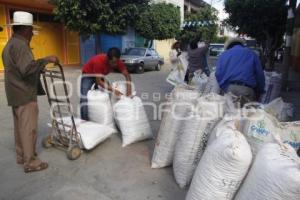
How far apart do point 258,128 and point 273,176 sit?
2.48 ft

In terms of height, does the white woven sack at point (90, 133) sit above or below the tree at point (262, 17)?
below

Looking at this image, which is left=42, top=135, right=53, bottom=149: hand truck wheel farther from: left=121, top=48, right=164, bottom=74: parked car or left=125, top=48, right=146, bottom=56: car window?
left=125, top=48, right=146, bottom=56: car window

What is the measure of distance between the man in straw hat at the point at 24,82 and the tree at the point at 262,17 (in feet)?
49.4

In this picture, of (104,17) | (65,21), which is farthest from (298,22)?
(65,21)

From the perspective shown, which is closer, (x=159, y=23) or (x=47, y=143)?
(x=47, y=143)

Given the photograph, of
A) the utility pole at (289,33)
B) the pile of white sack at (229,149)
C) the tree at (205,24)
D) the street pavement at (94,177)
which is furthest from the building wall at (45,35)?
the tree at (205,24)

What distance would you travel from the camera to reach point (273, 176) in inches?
77.5

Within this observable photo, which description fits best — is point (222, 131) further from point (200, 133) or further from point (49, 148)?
point (49, 148)

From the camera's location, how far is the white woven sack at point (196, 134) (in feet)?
10.1

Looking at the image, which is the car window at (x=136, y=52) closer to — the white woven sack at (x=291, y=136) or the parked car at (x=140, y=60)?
the parked car at (x=140, y=60)

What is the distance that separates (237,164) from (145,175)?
1.54 meters

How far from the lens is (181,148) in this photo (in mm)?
3176

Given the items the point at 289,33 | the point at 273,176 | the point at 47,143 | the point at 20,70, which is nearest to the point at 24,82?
the point at 20,70

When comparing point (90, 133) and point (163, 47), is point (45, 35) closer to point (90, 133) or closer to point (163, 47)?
point (90, 133)
